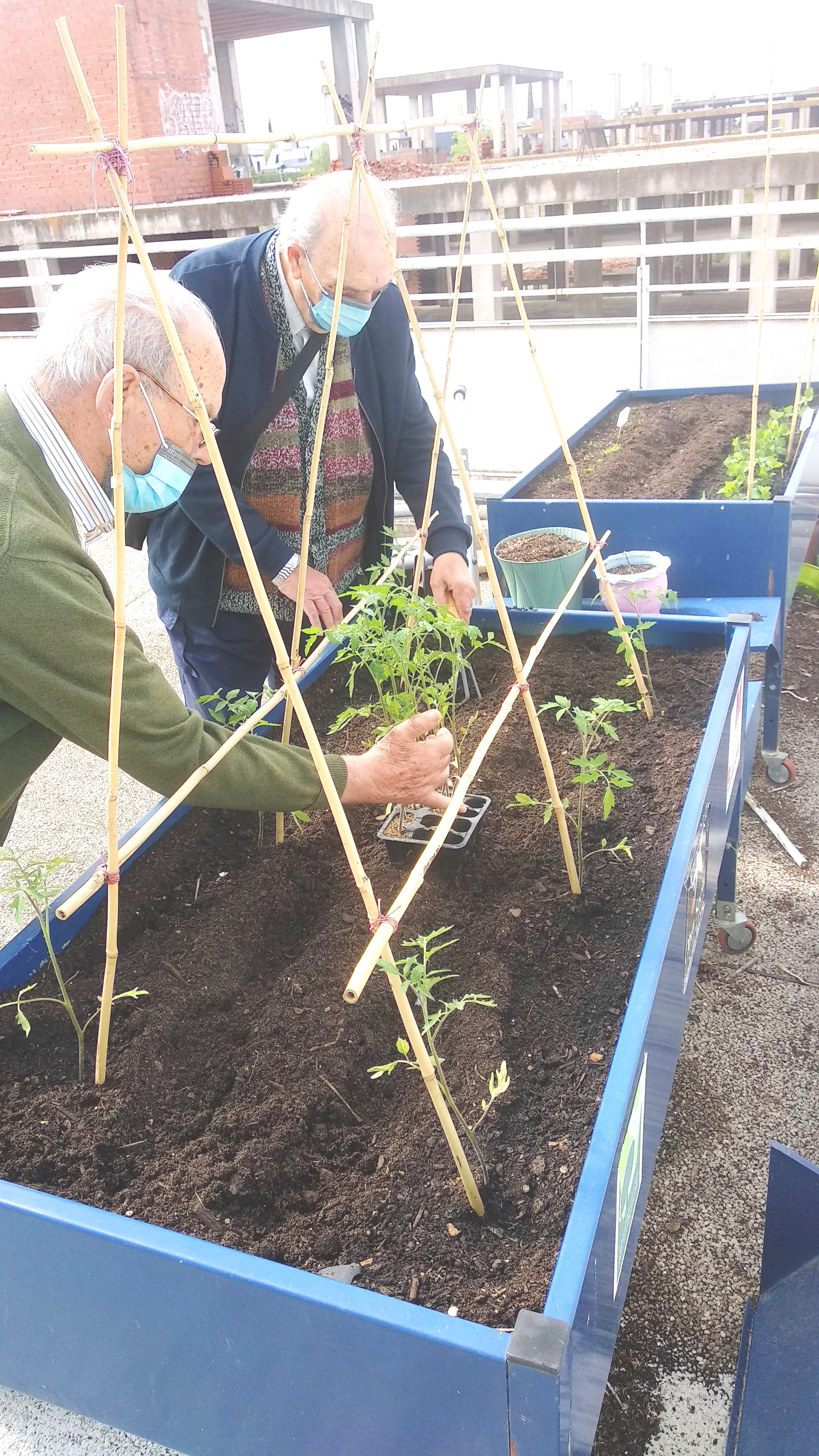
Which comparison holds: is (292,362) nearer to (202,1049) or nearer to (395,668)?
(395,668)

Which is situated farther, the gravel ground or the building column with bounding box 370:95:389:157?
the building column with bounding box 370:95:389:157

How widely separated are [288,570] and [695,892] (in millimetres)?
1039

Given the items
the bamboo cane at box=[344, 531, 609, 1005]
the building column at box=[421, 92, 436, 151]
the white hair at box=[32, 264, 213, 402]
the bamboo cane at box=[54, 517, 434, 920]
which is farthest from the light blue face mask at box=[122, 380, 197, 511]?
the building column at box=[421, 92, 436, 151]

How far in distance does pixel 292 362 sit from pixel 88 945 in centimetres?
123

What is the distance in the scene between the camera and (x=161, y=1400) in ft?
3.59

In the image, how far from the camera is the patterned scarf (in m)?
2.10

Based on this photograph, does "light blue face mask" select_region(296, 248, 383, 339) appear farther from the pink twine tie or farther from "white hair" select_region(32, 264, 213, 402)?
the pink twine tie

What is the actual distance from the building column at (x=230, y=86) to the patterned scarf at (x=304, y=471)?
1644 cm

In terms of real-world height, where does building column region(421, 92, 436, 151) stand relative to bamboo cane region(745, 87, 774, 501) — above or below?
above

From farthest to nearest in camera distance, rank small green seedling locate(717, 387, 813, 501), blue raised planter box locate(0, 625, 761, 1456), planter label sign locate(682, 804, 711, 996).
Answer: small green seedling locate(717, 387, 813, 501), planter label sign locate(682, 804, 711, 996), blue raised planter box locate(0, 625, 761, 1456)

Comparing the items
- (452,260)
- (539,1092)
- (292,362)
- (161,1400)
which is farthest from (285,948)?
(452,260)

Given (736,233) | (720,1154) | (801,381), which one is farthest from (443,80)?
(720,1154)

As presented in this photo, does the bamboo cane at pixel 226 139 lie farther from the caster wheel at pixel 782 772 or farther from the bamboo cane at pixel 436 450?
the caster wheel at pixel 782 772

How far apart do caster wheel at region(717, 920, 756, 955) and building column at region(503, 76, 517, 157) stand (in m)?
17.3
